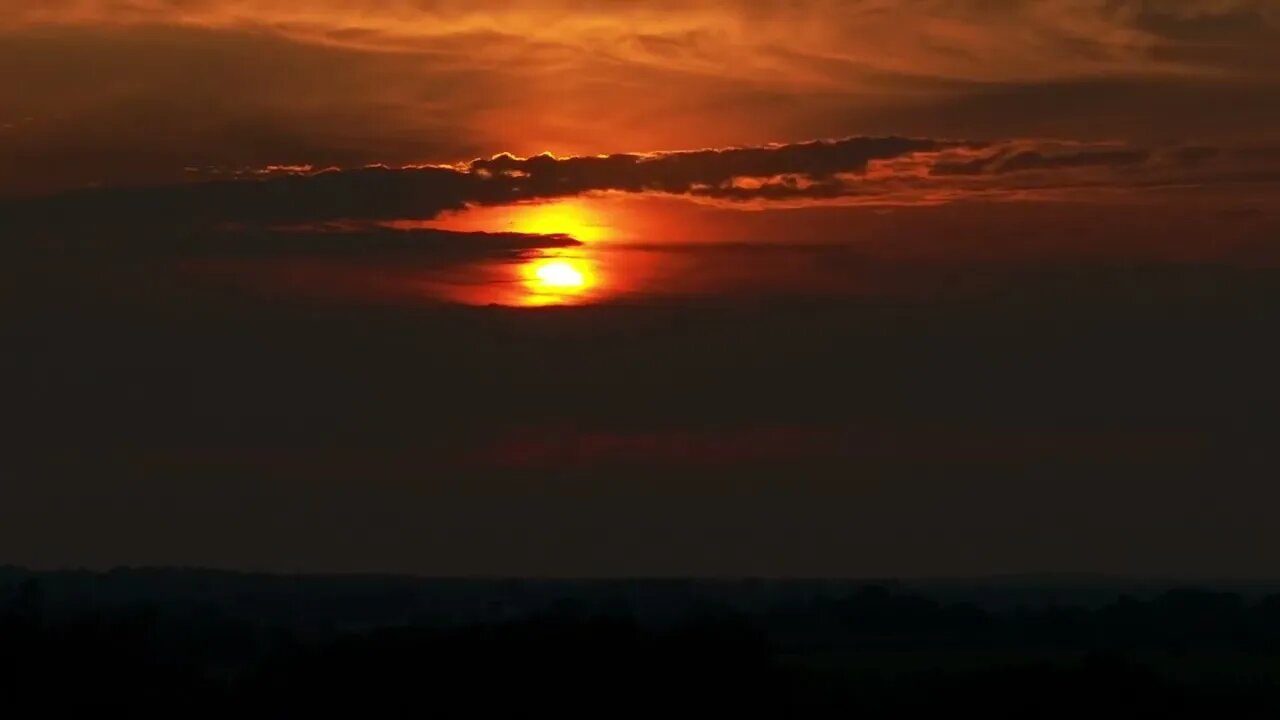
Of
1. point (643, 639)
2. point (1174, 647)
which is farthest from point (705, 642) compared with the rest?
point (1174, 647)

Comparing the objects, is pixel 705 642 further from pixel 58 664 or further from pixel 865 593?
pixel 865 593

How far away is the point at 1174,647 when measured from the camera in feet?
264

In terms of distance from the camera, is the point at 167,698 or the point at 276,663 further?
the point at 276,663

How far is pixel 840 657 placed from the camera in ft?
237

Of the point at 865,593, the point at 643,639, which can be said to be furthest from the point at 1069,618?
the point at 643,639

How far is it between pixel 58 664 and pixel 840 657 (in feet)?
94.3

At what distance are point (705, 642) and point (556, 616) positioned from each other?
923 centimetres

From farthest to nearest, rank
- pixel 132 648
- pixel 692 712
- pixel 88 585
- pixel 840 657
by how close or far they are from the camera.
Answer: pixel 88 585, pixel 840 657, pixel 132 648, pixel 692 712

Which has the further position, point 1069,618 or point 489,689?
point 1069,618

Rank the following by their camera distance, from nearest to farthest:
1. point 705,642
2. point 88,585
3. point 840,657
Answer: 1. point 705,642
2. point 840,657
3. point 88,585

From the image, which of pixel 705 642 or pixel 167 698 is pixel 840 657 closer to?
pixel 705 642

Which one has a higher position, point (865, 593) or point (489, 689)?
point (489, 689)

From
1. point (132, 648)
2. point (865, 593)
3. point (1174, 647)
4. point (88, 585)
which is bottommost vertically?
point (88, 585)

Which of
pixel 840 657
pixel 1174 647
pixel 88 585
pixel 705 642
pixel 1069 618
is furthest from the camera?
pixel 88 585
